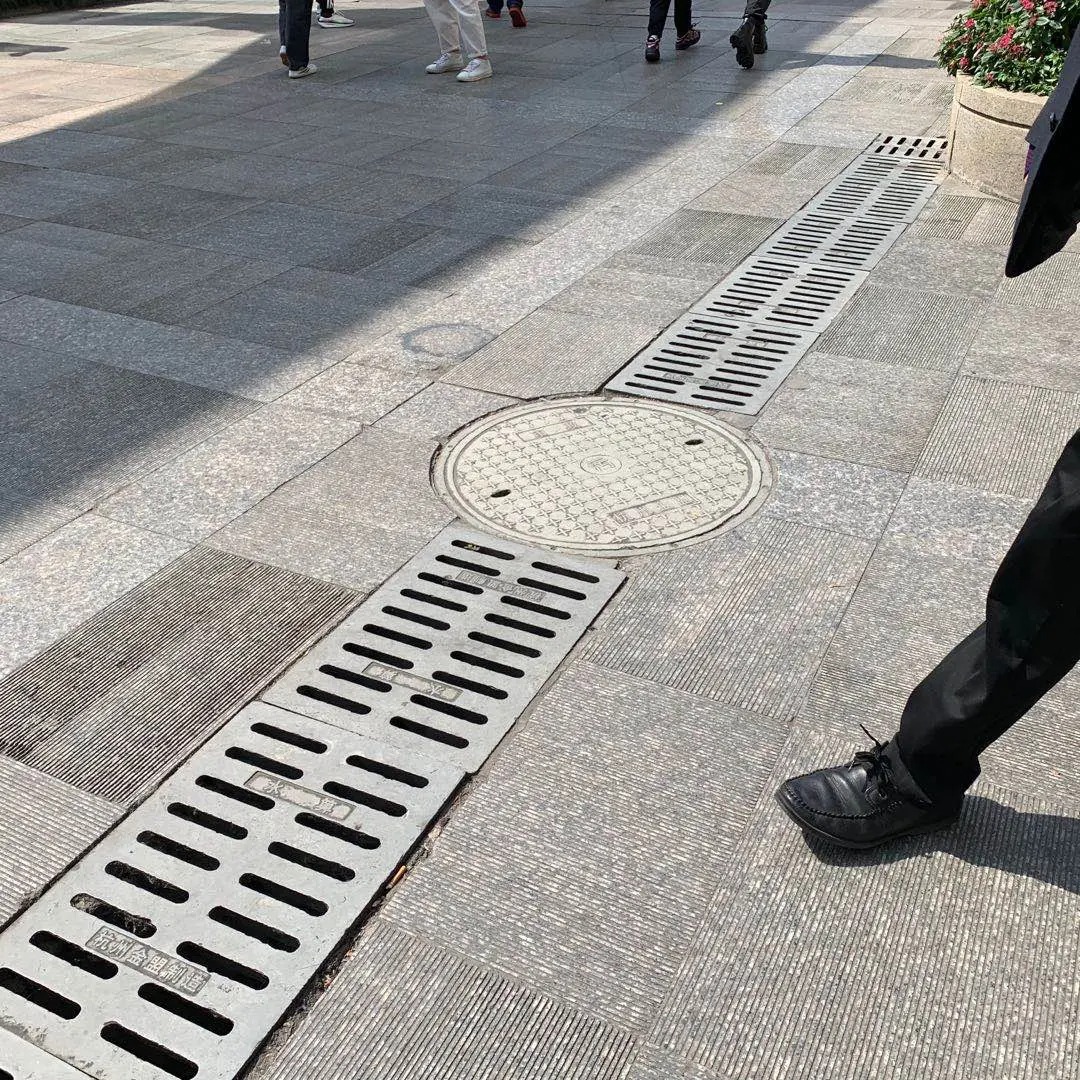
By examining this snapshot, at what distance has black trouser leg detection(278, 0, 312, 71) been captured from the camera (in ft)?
35.8

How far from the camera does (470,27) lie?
10789 mm

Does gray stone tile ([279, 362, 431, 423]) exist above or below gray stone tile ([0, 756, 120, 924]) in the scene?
above

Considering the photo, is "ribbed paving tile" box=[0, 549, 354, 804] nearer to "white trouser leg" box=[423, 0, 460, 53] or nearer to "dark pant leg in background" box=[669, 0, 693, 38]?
"white trouser leg" box=[423, 0, 460, 53]

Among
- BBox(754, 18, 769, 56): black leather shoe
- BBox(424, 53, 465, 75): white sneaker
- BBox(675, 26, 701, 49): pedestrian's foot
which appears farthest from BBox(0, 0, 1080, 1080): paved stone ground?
BBox(675, 26, 701, 49): pedestrian's foot

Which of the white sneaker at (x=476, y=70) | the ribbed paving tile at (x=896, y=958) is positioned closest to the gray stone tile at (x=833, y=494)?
the ribbed paving tile at (x=896, y=958)

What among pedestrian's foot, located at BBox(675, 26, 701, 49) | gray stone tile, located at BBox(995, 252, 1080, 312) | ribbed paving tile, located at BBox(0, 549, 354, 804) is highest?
pedestrian's foot, located at BBox(675, 26, 701, 49)

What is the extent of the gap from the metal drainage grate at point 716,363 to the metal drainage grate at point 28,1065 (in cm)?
332

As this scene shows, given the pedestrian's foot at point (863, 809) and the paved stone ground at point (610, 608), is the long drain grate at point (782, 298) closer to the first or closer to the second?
the paved stone ground at point (610, 608)

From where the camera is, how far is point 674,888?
261 centimetres

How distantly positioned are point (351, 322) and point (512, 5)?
9831 mm

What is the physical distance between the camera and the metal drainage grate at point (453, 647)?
3.13 metres

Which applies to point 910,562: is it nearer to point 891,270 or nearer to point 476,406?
point 476,406

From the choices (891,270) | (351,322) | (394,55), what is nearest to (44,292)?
(351,322)

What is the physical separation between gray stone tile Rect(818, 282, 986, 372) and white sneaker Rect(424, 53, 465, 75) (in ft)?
22.6
